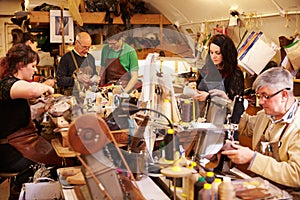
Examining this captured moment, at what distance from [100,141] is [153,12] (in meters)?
5.61

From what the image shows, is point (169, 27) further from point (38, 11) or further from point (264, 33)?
point (264, 33)

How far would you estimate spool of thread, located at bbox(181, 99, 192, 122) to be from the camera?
2.50 metres

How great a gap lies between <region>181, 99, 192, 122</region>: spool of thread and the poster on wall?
3807mm

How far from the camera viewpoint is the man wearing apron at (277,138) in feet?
6.28

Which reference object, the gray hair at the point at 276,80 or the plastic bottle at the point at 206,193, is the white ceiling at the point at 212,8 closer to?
the gray hair at the point at 276,80

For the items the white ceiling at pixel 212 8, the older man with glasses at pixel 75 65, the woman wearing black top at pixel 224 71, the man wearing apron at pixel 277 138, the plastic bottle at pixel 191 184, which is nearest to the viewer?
the plastic bottle at pixel 191 184

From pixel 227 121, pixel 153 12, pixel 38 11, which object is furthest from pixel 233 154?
pixel 153 12

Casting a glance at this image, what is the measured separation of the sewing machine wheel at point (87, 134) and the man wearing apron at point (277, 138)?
725 millimetres

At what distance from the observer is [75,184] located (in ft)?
6.65

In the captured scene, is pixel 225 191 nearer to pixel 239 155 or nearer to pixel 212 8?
pixel 239 155

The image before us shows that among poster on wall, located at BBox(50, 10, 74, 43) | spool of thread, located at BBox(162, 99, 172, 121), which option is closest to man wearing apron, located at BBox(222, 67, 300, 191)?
spool of thread, located at BBox(162, 99, 172, 121)

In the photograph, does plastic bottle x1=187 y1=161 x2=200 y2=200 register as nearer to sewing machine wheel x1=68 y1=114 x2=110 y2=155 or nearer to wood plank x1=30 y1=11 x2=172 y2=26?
sewing machine wheel x1=68 y1=114 x2=110 y2=155

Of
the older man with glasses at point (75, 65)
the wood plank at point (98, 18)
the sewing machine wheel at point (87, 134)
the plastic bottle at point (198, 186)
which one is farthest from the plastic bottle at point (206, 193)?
the wood plank at point (98, 18)

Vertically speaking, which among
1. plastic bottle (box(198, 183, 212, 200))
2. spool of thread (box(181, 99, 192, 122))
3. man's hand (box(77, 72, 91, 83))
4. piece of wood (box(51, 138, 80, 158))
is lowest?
piece of wood (box(51, 138, 80, 158))
